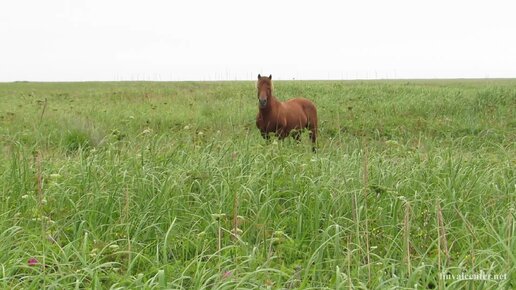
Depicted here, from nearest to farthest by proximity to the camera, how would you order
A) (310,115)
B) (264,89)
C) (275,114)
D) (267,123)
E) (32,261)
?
(32,261) → (264,89) → (267,123) → (275,114) → (310,115)

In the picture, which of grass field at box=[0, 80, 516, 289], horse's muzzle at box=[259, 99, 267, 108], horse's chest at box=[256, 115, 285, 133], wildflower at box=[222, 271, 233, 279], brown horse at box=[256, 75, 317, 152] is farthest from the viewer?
horse's chest at box=[256, 115, 285, 133]

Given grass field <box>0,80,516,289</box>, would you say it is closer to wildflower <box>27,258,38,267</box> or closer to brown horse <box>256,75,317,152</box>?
wildflower <box>27,258,38,267</box>

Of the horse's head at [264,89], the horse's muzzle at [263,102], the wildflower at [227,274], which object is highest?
the horse's head at [264,89]

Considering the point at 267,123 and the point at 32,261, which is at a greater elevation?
the point at 267,123

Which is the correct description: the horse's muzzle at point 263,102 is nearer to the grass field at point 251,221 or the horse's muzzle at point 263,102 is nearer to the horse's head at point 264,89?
the horse's head at point 264,89

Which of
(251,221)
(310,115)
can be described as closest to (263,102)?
(310,115)

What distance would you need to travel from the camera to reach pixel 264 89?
823cm

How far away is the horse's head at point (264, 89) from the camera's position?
810 centimetres

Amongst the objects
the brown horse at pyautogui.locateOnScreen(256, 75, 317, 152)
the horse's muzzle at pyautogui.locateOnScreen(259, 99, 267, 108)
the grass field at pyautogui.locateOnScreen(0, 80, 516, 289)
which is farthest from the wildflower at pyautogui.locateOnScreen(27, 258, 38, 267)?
the horse's muzzle at pyautogui.locateOnScreen(259, 99, 267, 108)

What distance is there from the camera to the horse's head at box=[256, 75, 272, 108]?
8102 mm

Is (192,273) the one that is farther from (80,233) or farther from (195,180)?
(195,180)

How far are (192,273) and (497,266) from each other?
66.1 inches

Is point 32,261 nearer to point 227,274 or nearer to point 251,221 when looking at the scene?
point 227,274

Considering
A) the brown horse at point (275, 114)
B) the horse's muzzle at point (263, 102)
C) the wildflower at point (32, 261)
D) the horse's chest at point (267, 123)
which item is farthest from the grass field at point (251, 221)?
the horse's chest at point (267, 123)
